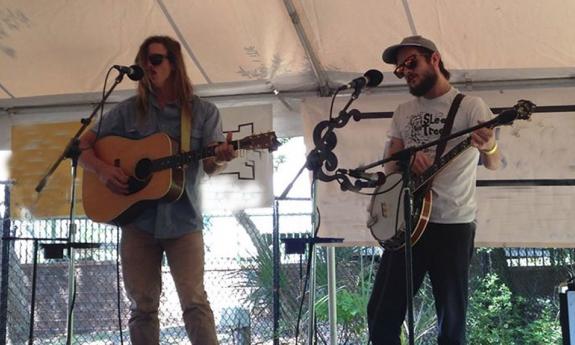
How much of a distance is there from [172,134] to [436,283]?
1.32 metres

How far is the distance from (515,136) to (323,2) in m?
1.47

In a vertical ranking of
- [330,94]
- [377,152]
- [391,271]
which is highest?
[330,94]

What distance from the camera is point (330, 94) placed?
3.93 metres

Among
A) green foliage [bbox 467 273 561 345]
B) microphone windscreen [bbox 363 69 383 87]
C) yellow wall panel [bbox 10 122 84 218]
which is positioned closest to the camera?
microphone windscreen [bbox 363 69 383 87]

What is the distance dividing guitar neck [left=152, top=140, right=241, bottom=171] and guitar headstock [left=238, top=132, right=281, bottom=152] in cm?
3

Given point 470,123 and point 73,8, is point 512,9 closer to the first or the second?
point 470,123

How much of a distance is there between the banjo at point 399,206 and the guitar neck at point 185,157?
0.71 m

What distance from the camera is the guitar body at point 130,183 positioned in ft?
8.66

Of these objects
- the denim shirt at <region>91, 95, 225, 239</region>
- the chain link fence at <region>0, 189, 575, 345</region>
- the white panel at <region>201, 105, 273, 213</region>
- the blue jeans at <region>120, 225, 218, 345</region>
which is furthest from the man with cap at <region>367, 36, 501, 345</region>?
the chain link fence at <region>0, 189, 575, 345</region>

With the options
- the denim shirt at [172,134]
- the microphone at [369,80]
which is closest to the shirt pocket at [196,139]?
the denim shirt at [172,134]

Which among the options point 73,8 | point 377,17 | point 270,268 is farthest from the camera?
point 270,268

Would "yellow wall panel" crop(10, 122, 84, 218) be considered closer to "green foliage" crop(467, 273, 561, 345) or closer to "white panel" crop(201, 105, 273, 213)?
"white panel" crop(201, 105, 273, 213)

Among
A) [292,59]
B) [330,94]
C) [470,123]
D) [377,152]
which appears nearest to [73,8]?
[292,59]

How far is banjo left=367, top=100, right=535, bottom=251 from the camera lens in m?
2.47
